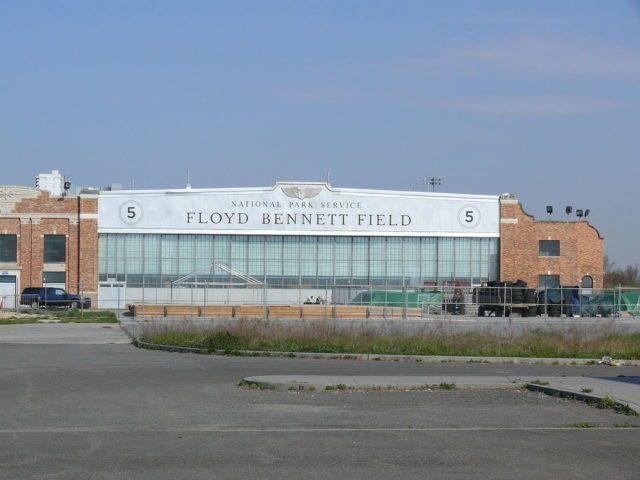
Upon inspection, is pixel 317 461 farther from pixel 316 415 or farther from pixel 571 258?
pixel 571 258

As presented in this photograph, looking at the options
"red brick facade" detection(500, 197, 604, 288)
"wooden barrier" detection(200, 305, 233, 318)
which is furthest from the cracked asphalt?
"red brick facade" detection(500, 197, 604, 288)

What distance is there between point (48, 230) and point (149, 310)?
1856 cm

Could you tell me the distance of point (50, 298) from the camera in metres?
60.6

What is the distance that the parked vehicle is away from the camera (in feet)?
189

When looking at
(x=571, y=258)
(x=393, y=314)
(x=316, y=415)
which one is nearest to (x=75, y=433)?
(x=316, y=415)

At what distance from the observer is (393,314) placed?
165 ft

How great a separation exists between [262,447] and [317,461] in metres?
1.13

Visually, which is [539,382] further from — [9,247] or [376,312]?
[9,247]

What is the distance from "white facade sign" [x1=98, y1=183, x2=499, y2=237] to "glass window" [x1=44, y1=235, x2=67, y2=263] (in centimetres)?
290

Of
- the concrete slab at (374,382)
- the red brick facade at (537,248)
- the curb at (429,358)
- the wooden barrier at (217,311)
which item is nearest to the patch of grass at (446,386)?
the concrete slab at (374,382)

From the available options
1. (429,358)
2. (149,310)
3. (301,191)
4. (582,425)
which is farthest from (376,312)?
(582,425)

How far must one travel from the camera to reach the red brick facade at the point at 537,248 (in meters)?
69.4

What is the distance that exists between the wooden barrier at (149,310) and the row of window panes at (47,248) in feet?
57.9

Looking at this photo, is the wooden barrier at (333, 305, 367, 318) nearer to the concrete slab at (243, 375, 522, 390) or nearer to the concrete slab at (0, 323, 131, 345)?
the concrete slab at (0, 323, 131, 345)
